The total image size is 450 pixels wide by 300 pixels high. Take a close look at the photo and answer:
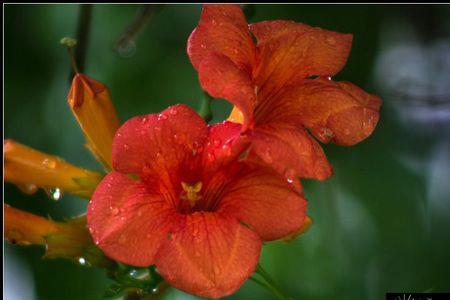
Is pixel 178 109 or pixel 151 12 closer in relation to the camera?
pixel 178 109

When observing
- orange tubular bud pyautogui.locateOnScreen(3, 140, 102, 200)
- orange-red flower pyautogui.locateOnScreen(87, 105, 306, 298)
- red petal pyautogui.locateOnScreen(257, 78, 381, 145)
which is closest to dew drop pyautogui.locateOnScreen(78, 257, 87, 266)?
orange tubular bud pyautogui.locateOnScreen(3, 140, 102, 200)

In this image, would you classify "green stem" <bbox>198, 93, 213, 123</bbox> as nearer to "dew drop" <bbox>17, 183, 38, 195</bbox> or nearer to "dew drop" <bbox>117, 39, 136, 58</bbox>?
"dew drop" <bbox>17, 183, 38, 195</bbox>

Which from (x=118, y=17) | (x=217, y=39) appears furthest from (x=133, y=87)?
(x=217, y=39)

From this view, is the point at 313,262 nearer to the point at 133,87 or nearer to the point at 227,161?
the point at 133,87

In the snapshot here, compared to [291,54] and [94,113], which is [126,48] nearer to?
[94,113]

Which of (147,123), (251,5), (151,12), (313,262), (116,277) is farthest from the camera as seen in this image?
(313,262)

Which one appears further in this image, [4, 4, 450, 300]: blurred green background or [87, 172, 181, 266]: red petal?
[4, 4, 450, 300]: blurred green background
